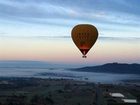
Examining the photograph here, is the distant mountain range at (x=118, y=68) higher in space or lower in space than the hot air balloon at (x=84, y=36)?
higher

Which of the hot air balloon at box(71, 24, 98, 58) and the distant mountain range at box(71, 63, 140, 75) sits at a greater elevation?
the distant mountain range at box(71, 63, 140, 75)

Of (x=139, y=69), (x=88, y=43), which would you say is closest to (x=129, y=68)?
(x=139, y=69)

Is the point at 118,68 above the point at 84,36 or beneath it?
above

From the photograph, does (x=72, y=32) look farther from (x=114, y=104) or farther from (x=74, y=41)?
(x=114, y=104)

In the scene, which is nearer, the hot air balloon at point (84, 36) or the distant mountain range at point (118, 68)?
the hot air balloon at point (84, 36)

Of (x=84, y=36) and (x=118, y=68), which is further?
(x=118, y=68)

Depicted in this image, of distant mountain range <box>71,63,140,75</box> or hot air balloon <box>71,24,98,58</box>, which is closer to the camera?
hot air balloon <box>71,24,98,58</box>

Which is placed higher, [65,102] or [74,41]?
[74,41]

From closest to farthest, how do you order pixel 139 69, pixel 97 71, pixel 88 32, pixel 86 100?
pixel 88 32
pixel 86 100
pixel 139 69
pixel 97 71
